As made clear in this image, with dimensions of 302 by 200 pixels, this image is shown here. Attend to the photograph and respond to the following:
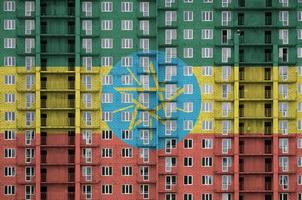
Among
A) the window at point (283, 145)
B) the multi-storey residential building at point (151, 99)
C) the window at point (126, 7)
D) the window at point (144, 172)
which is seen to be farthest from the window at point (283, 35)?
the window at point (144, 172)

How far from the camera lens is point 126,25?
108 metres

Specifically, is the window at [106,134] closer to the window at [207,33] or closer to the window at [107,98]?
the window at [107,98]

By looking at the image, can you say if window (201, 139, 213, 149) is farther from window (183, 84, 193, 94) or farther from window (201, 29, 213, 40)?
window (201, 29, 213, 40)

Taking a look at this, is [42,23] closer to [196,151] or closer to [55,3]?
[55,3]

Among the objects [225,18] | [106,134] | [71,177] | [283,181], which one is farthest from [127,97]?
[283,181]

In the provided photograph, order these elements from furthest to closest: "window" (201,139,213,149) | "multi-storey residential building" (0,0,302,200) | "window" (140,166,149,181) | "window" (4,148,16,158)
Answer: "window" (201,139,213,149) → "window" (140,166,149,181) → "window" (4,148,16,158) → "multi-storey residential building" (0,0,302,200)

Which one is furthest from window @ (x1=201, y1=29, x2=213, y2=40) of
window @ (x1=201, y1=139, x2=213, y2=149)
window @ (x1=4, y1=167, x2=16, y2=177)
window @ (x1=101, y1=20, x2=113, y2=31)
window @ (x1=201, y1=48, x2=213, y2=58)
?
window @ (x1=4, y1=167, x2=16, y2=177)

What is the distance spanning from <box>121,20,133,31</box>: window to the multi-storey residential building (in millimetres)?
215

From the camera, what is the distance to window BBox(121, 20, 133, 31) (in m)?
108

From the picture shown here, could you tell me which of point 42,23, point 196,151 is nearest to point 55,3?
point 42,23

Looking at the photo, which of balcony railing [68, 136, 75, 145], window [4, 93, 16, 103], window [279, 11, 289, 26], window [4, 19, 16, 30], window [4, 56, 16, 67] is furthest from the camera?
window [279, 11, 289, 26]

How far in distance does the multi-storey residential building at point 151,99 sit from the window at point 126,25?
0.21 m

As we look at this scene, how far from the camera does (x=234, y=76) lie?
107 m

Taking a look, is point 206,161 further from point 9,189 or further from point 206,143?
point 9,189
